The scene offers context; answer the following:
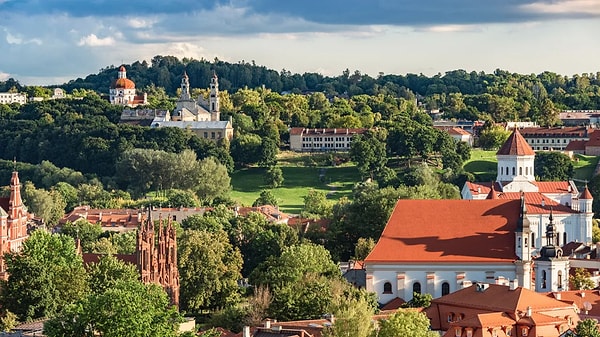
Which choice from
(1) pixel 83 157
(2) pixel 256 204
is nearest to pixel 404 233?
(2) pixel 256 204

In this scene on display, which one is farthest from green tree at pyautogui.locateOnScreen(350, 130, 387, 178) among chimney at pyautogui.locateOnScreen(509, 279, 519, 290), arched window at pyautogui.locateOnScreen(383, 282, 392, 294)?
chimney at pyautogui.locateOnScreen(509, 279, 519, 290)

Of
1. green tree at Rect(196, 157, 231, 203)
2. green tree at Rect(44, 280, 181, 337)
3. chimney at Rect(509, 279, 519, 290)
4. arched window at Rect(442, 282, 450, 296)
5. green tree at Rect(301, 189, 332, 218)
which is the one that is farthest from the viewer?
green tree at Rect(196, 157, 231, 203)

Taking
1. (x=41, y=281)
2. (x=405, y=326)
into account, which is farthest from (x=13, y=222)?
(x=405, y=326)

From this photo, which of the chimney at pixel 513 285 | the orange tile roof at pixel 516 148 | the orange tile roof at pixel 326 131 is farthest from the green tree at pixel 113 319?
the orange tile roof at pixel 326 131

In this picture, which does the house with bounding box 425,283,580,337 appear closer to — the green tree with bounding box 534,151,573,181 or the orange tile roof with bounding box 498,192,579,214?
the orange tile roof with bounding box 498,192,579,214

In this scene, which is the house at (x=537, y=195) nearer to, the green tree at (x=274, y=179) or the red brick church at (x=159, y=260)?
the red brick church at (x=159, y=260)

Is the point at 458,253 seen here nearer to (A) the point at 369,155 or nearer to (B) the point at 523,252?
(B) the point at 523,252
